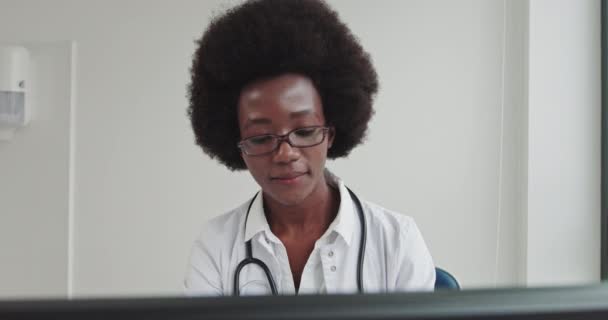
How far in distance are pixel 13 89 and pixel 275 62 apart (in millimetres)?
1667

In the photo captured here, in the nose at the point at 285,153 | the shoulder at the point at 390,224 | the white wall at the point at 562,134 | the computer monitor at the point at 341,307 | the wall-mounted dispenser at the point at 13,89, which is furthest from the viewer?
the wall-mounted dispenser at the point at 13,89

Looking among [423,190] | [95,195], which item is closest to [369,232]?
[423,190]

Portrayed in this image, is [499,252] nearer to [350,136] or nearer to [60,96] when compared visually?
[350,136]

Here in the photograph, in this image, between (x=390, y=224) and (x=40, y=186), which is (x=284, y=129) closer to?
(x=390, y=224)

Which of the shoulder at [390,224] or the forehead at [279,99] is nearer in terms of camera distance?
the forehead at [279,99]

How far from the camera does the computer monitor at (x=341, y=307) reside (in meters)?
0.20

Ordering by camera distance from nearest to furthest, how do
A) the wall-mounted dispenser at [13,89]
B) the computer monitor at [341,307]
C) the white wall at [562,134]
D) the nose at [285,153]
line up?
the computer monitor at [341,307], the nose at [285,153], the white wall at [562,134], the wall-mounted dispenser at [13,89]

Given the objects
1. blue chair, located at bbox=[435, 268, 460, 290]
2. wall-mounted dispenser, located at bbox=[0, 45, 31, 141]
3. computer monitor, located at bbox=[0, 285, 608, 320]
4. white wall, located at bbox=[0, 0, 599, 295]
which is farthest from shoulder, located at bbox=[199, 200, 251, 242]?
wall-mounted dispenser, located at bbox=[0, 45, 31, 141]

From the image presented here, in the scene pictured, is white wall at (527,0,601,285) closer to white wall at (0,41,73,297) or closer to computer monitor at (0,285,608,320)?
white wall at (0,41,73,297)

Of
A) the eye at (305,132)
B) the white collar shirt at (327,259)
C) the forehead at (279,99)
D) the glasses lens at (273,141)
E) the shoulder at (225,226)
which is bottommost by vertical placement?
the white collar shirt at (327,259)

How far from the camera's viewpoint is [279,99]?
0.84 m

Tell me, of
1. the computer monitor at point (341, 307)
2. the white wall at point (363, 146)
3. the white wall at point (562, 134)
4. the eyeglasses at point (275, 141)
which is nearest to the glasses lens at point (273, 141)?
the eyeglasses at point (275, 141)

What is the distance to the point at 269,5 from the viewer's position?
3.15ft

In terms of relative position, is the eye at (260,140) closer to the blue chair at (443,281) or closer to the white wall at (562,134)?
the blue chair at (443,281)
